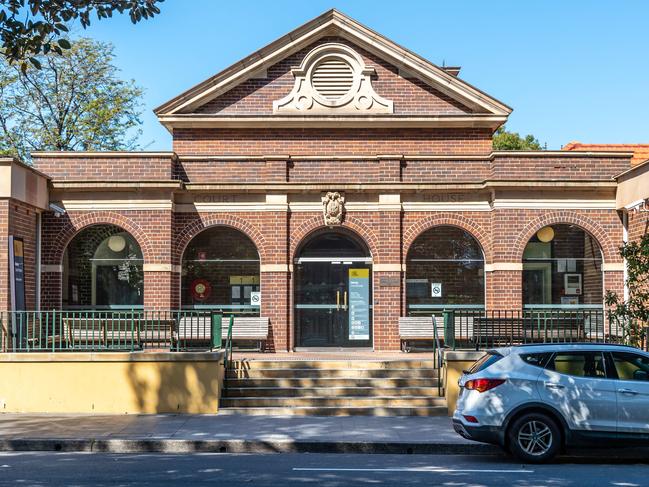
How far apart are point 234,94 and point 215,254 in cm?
393

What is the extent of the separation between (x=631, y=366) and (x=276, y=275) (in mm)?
10262

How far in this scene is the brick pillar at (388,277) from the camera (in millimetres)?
20422

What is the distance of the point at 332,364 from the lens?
16.7 m

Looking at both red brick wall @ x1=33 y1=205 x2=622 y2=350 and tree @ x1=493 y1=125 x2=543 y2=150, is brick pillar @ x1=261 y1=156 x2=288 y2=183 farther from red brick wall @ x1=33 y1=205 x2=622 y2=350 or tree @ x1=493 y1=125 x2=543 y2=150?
tree @ x1=493 y1=125 x2=543 y2=150

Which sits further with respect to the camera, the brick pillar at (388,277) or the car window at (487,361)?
the brick pillar at (388,277)

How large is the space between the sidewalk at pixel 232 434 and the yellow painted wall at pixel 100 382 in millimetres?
487

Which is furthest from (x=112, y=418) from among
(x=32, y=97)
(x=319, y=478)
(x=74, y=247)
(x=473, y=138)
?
(x=32, y=97)

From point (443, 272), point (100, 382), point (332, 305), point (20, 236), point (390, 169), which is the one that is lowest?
point (100, 382)

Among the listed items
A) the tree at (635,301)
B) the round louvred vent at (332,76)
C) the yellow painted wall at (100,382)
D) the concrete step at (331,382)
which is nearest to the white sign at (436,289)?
the tree at (635,301)

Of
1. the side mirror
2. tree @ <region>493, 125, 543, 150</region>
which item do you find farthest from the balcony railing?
tree @ <region>493, 125, 543, 150</region>

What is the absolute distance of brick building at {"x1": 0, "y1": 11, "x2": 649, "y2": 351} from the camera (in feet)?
66.9

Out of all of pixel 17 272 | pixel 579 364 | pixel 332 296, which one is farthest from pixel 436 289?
pixel 579 364

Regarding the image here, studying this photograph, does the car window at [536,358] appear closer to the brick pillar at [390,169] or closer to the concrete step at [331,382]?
the concrete step at [331,382]

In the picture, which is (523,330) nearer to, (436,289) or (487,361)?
(436,289)
